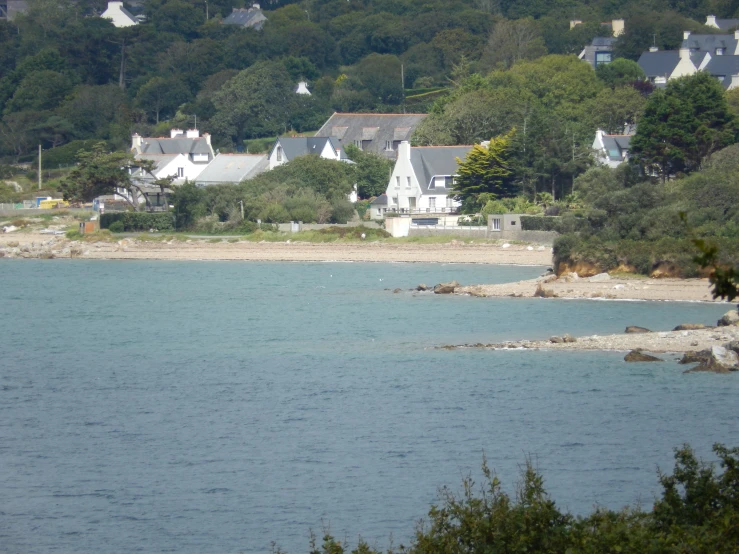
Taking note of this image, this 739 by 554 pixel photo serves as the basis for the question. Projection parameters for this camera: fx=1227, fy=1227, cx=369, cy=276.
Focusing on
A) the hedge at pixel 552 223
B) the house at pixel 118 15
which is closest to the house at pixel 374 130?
the hedge at pixel 552 223

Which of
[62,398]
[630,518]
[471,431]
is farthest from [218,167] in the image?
[630,518]

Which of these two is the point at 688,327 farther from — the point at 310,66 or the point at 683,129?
the point at 310,66

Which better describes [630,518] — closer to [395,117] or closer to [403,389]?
[403,389]

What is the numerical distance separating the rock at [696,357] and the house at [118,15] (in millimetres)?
101170

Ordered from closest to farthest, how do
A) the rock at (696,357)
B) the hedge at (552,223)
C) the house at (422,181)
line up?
the rock at (696,357), the hedge at (552,223), the house at (422,181)

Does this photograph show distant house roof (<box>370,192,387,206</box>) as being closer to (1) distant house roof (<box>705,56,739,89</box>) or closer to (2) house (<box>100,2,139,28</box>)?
(1) distant house roof (<box>705,56,739,89</box>)

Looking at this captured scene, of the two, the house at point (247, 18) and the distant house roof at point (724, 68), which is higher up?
the house at point (247, 18)

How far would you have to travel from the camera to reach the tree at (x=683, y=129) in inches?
1970

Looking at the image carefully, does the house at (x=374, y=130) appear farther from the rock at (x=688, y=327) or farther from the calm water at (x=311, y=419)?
the rock at (x=688, y=327)

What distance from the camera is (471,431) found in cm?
1973

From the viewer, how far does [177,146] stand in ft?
244

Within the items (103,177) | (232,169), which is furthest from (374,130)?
(103,177)

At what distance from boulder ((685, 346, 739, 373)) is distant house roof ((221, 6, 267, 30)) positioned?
306 ft

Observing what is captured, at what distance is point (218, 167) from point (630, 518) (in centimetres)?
6006
